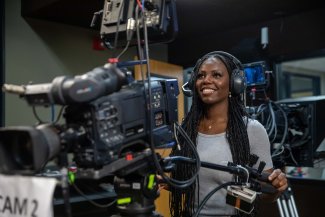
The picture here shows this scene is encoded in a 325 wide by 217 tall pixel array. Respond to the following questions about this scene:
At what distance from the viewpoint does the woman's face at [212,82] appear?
1.60m

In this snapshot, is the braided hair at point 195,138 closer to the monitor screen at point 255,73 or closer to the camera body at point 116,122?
the camera body at point 116,122

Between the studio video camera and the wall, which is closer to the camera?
the studio video camera

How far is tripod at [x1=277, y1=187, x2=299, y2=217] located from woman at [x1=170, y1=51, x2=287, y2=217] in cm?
91

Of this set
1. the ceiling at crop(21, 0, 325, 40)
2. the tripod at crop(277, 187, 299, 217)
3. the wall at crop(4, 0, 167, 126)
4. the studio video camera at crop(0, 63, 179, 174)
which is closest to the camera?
the studio video camera at crop(0, 63, 179, 174)

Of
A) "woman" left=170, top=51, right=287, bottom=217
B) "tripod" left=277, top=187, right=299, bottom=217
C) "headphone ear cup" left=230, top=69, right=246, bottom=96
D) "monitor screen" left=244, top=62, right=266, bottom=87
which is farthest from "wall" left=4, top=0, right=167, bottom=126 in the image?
"headphone ear cup" left=230, top=69, right=246, bottom=96

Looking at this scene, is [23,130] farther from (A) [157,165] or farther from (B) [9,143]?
(A) [157,165]

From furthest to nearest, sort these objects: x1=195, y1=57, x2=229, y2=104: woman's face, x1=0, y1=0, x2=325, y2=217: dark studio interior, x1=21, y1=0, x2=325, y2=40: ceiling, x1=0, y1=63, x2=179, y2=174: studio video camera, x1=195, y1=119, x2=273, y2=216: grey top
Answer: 1. x1=21, y1=0, x2=325, y2=40: ceiling
2. x1=0, y1=0, x2=325, y2=217: dark studio interior
3. x1=195, y1=57, x2=229, y2=104: woman's face
4. x1=195, y1=119, x2=273, y2=216: grey top
5. x1=0, y1=63, x2=179, y2=174: studio video camera

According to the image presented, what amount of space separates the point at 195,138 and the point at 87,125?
76 cm

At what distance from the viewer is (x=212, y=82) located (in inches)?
62.9

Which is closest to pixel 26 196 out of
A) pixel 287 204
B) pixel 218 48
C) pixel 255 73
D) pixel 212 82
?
pixel 212 82

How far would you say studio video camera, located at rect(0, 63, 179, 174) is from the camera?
2.85ft

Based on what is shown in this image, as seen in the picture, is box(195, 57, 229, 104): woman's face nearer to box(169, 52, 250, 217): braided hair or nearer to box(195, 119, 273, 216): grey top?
box(169, 52, 250, 217): braided hair

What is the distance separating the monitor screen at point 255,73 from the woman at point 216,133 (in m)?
0.77

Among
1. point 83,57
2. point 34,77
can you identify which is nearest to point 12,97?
point 34,77
